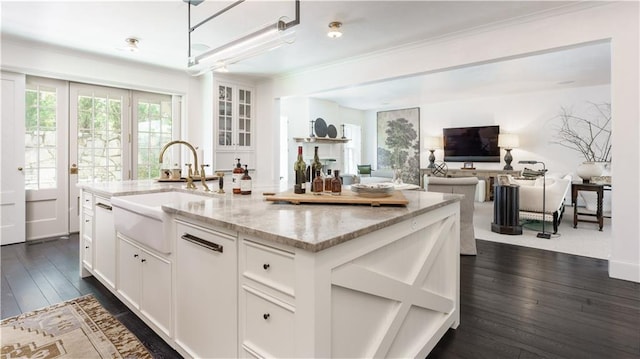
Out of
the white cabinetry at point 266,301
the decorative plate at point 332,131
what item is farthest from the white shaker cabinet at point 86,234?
the decorative plate at point 332,131

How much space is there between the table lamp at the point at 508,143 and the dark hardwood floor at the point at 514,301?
4.05 metres

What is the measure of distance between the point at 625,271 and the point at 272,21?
4060mm

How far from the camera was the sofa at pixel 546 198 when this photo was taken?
4.50m

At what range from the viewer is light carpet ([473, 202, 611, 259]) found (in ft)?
12.6

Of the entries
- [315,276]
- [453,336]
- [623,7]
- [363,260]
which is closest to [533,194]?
[623,7]

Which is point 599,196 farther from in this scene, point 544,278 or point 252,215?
point 252,215

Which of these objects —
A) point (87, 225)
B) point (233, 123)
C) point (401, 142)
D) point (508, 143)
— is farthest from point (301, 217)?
point (401, 142)

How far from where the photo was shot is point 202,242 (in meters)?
1.58

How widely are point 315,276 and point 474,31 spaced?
357 centimetres

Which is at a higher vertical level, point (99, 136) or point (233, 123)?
point (233, 123)

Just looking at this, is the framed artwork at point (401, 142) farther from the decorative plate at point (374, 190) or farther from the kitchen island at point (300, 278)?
the decorative plate at point (374, 190)

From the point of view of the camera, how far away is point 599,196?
Answer: 4.73m

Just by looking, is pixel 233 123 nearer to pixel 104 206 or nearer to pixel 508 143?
pixel 104 206

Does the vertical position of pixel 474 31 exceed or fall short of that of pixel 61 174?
it exceeds it
